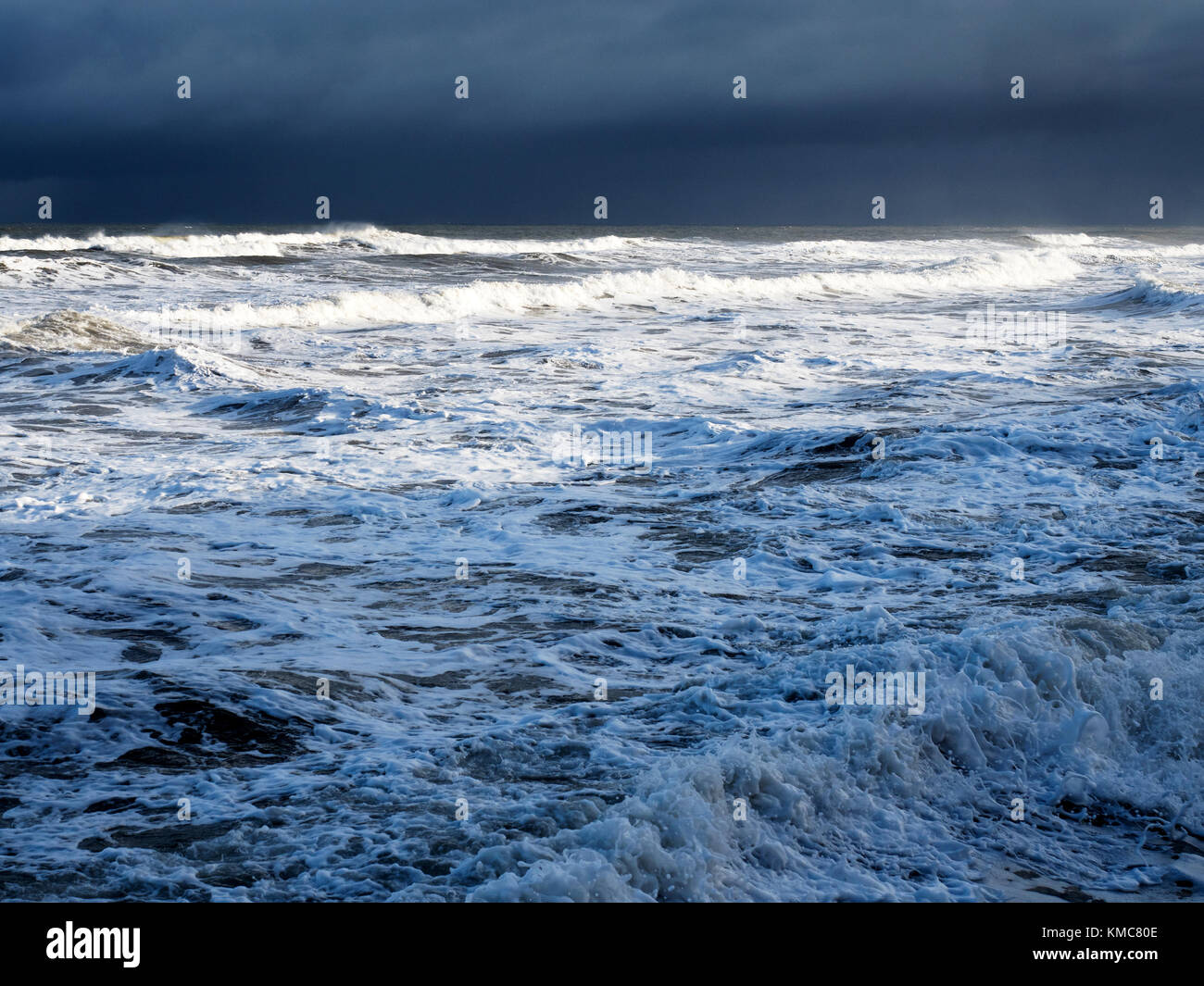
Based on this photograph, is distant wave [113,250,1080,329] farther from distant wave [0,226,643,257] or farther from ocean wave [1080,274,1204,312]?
distant wave [0,226,643,257]

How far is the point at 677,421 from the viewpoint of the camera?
12.6 m

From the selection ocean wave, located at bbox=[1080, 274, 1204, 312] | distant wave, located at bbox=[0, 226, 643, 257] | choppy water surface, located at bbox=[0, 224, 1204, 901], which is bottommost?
choppy water surface, located at bbox=[0, 224, 1204, 901]

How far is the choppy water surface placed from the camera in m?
4.01

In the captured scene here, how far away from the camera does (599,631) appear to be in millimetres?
6324

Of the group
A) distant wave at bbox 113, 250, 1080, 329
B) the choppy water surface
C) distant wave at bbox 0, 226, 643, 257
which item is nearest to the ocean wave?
distant wave at bbox 113, 250, 1080, 329

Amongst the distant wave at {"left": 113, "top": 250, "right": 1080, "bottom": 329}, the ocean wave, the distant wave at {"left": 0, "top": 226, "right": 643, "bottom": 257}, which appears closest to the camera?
the distant wave at {"left": 113, "top": 250, "right": 1080, "bottom": 329}

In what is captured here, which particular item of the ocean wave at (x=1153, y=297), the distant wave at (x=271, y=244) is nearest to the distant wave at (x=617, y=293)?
the ocean wave at (x=1153, y=297)

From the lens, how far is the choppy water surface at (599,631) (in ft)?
13.1

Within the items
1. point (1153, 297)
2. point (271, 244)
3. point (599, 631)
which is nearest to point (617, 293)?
point (1153, 297)

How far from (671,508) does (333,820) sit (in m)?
5.30
